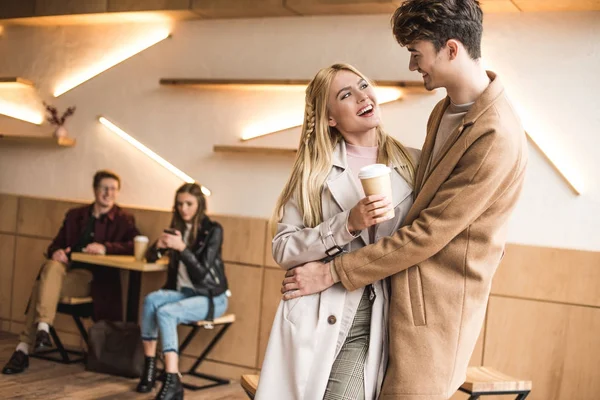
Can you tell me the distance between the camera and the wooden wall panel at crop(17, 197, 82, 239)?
19.4 feet

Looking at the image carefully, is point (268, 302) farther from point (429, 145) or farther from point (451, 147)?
point (451, 147)

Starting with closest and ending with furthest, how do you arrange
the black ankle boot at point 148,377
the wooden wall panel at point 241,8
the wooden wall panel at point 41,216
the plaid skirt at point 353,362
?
the plaid skirt at point 353,362
the black ankle boot at point 148,377
the wooden wall panel at point 241,8
the wooden wall panel at point 41,216

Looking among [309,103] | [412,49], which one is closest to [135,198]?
[309,103]

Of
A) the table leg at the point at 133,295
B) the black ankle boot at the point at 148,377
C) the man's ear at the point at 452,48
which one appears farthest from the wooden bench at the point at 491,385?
the table leg at the point at 133,295

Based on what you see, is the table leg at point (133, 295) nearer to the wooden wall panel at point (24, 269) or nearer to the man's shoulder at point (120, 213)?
the man's shoulder at point (120, 213)

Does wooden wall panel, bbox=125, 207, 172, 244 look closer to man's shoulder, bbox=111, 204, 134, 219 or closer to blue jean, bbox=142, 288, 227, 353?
man's shoulder, bbox=111, 204, 134, 219

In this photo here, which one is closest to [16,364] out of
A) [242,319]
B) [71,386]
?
[71,386]

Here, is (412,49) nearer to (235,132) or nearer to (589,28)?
(589,28)

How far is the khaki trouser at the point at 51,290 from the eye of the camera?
5105mm

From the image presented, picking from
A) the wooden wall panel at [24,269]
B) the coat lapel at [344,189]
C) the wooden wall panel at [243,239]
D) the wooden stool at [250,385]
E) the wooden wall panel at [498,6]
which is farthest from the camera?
the wooden wall panel at [24,269]

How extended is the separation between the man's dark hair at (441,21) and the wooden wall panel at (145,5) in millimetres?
3587

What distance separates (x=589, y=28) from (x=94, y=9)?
3.40m

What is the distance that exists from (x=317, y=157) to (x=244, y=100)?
3181mm

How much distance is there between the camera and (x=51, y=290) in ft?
17.0
